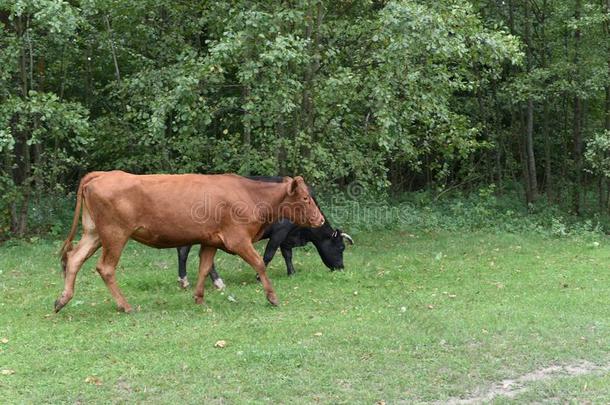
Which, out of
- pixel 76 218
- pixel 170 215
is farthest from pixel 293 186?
pixel 76 218

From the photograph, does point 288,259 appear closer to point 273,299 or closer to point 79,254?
point 273,299

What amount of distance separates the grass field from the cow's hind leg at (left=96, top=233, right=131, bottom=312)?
0.63 ft

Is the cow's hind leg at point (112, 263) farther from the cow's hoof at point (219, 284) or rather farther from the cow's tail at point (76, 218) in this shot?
the cow's hoof at point (219, 284)

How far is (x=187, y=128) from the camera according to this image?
13086mm

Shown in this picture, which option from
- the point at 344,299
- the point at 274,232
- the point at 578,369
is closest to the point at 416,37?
the point at 274,232

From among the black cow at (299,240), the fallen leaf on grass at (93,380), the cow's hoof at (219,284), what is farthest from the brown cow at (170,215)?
the fallen leaf on grass at (93,380)

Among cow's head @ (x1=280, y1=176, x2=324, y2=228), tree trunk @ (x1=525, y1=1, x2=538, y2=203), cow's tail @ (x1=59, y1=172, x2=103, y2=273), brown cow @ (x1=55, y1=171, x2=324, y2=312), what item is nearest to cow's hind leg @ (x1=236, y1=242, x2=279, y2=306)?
brown cow @ (x1=55, y1=171, x2=324, y2=312)

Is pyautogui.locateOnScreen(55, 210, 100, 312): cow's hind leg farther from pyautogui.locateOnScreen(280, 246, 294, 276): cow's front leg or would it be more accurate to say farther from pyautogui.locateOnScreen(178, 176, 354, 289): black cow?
pyautogui.locateOnScreen(280, 246, 294, 276): cow's front leg

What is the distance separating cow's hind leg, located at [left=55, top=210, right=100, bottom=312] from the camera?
8.76 metres

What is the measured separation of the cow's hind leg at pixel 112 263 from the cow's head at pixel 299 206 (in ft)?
7.65

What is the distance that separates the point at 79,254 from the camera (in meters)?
9.13

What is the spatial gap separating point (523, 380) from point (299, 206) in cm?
438

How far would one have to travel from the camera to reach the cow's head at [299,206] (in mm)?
9836

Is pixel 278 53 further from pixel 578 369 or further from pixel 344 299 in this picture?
pixel 578 369
